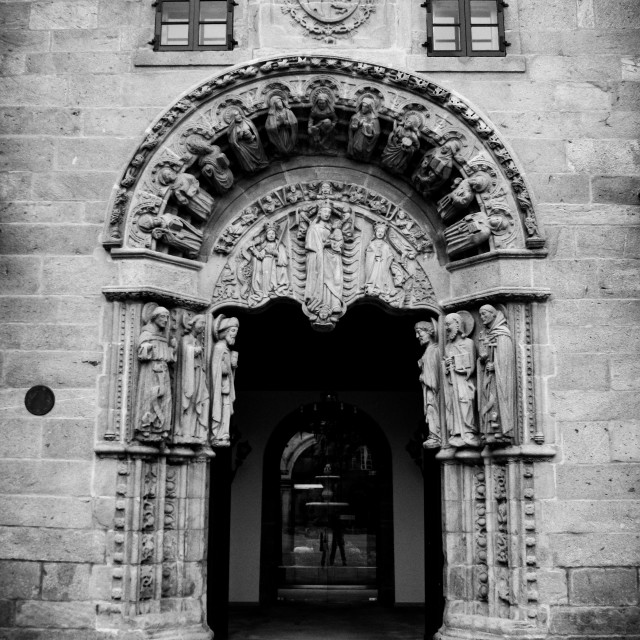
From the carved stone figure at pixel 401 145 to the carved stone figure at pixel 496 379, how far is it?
160 centimetres

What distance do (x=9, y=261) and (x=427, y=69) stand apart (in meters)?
4.22

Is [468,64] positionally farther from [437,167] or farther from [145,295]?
[145,295]

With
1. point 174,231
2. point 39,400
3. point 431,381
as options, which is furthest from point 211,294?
point 431,381

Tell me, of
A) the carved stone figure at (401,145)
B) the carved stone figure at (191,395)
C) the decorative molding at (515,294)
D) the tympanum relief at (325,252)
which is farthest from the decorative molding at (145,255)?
the decorative molding at (515,294)

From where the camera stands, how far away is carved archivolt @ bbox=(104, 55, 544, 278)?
814 cm

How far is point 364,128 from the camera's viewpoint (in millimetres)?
8352

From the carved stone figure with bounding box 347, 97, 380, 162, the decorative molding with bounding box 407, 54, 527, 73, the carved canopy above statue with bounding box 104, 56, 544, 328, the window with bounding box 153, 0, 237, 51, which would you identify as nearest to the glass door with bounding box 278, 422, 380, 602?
the carved canopy above statue with bounding box 104, 56, 544, 328

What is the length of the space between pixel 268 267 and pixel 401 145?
1681mm

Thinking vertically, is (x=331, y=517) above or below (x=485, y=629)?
above

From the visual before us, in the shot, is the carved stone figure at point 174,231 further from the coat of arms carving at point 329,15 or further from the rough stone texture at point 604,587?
the rough stone texture at point 604,587

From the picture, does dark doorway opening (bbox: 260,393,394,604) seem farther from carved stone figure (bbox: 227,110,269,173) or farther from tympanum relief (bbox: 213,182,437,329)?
carved stone figure (bbox: 227,110,269,173)

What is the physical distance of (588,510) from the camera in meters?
7.66

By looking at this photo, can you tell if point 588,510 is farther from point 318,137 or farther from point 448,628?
point 318,137

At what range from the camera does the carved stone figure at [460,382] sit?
804 cm
